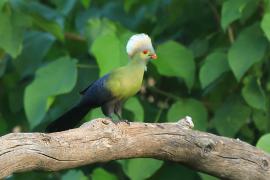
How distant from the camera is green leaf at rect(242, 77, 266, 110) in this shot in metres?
3.91

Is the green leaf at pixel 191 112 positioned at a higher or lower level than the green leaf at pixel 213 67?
lower

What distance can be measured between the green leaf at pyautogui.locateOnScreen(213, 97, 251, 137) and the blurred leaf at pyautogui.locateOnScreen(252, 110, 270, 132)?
49 mm

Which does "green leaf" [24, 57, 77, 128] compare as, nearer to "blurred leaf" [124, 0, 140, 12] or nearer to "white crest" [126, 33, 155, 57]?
"blurred leaf" [124, 0, 140, 12]

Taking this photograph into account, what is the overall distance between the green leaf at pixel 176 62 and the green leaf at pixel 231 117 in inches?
9.1

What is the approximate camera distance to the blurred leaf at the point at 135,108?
3.80 meters

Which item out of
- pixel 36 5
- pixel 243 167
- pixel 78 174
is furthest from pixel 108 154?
pixel 36 5

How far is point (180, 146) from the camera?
2967 mm

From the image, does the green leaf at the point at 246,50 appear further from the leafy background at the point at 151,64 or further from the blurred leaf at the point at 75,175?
the blurred leaf at the point at 75,175

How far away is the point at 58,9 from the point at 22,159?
1847 millimetres

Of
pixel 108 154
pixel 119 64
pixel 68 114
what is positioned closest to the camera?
pixel 108 154

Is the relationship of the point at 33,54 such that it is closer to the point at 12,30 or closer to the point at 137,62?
the point at 12,30

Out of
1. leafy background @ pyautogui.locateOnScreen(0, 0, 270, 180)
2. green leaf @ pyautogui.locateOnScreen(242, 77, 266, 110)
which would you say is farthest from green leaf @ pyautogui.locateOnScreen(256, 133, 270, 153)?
green leaf @ pyautogui.locateOnScreen(242, 77, 266, 110)

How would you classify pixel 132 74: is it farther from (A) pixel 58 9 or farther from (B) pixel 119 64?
(A) pixel 58 9

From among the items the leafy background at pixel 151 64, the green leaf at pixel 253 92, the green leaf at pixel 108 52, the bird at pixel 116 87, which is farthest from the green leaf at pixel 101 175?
the bird at pixel 116 87
